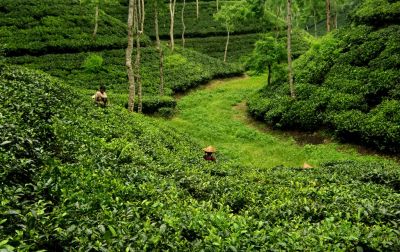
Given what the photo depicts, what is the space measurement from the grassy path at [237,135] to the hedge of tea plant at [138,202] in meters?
9.20

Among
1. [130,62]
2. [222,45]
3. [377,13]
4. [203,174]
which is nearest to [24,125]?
[203,174]

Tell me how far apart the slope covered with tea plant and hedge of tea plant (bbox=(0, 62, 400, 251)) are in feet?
34.2

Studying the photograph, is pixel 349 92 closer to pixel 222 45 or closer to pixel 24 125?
pixel 24 125

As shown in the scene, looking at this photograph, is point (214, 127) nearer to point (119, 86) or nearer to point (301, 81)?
point (301, 81)

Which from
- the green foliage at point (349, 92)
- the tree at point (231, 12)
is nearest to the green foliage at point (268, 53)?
the green foliage at point (349, 92)

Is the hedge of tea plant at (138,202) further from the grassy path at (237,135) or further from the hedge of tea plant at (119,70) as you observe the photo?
the hedge of tea plant at (119,70)

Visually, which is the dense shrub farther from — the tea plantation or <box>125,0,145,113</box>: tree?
<box>125,0,145,113</box>: tree

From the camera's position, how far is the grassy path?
71.0 feet

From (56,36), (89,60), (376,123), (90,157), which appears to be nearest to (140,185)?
(90,157)

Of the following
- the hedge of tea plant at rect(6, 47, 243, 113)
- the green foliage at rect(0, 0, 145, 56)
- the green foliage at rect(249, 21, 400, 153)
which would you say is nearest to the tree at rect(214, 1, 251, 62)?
the hedge of tea plant at rect(6, 47, 243, 113)

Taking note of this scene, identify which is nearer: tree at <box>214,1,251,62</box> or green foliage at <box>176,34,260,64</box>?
tree at <box>214,1,251,62</box>

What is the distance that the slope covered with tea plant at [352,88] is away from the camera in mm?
21984

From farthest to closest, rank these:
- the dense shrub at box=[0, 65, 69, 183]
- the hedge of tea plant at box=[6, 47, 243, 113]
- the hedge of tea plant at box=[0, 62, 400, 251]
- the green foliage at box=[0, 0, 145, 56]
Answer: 1. the green foliage at box=[0, 0, 145, 56]
2. the hedge of tea plant at box=[6, 47, 243, 113]
3. the dense shrub at box=[0, 65, 69, 183]
4. the hedge of tea plant at box=[0, 62, 400, 251]

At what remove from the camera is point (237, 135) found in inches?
1041
